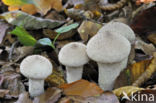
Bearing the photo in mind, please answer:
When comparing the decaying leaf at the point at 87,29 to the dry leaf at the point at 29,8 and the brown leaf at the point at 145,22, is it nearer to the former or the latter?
the brown leaf at the point at 145,22

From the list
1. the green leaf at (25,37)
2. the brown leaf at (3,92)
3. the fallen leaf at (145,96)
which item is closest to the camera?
the fallen leaf at (145,96)

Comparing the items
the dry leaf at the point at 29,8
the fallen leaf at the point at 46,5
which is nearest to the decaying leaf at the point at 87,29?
the fallen leaf at the point at 46,5

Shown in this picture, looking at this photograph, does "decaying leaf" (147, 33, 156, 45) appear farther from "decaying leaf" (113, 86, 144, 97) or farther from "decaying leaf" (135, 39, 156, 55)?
"decaying leaf" (113, 86, 144, 97)

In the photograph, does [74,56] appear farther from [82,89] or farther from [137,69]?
[137,69]

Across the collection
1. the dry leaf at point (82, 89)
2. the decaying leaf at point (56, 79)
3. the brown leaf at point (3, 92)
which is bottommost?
the decaying leaf at point (56, 79)

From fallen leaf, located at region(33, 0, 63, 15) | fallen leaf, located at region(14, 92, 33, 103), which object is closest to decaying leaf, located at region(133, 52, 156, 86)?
fallen leaf, located at region(14, 92, 33, 103)

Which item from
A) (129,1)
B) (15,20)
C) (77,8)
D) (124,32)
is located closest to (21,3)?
(15,20)

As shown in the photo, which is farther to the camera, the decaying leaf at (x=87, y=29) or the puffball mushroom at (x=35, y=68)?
the decaying leaf at (x=87, y=29)
